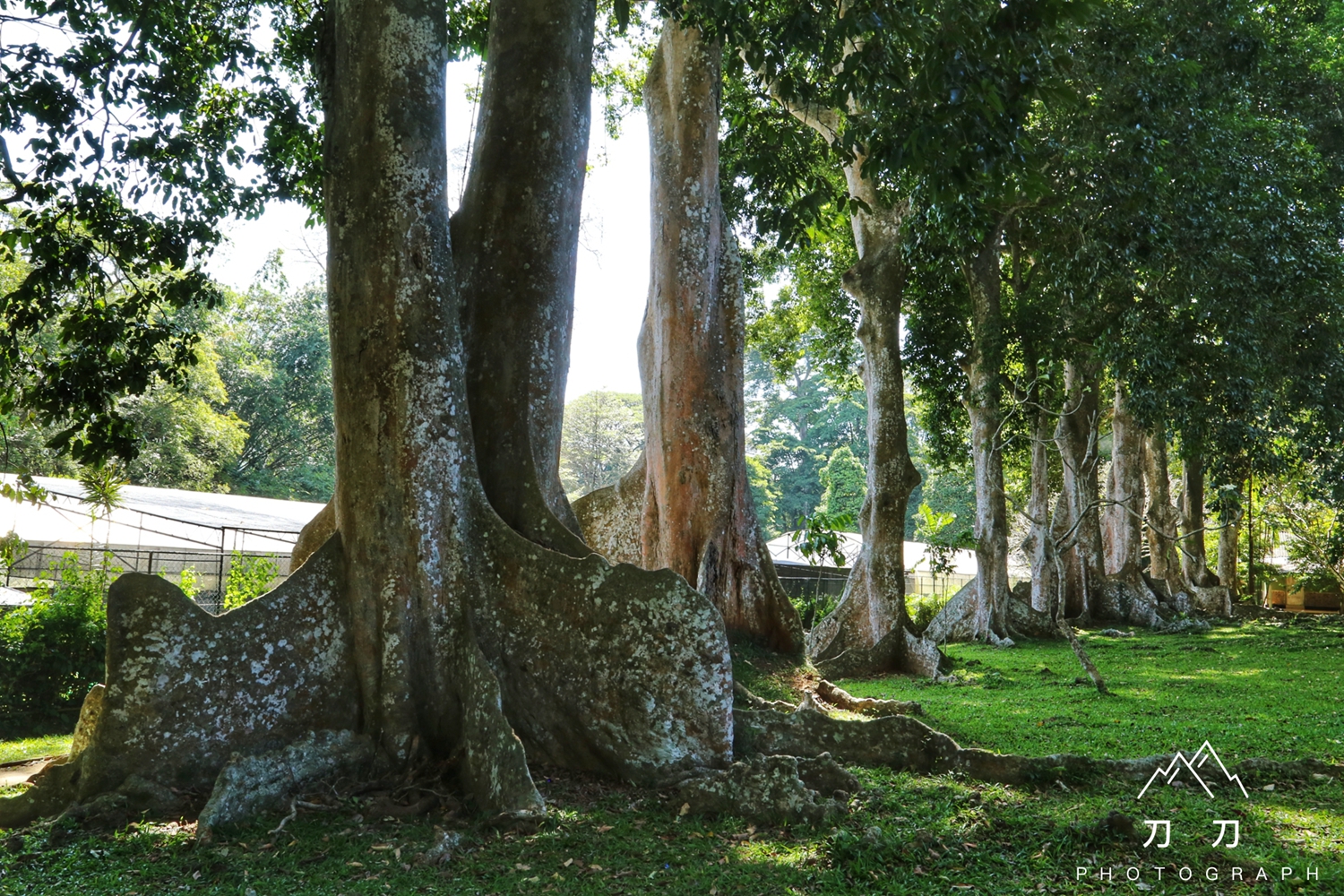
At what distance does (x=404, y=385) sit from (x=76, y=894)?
273 cm

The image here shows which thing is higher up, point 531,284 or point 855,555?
point 531,284

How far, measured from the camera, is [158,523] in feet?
59.9

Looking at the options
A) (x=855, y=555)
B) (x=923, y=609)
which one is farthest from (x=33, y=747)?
(x=855, y=555)

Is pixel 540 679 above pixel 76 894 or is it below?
above

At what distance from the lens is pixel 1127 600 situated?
20.5m

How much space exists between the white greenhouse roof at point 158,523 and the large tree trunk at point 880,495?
36.3ft

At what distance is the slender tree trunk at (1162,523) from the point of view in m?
21.8

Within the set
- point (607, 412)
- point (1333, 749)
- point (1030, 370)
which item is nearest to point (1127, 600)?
point (1030, 370)

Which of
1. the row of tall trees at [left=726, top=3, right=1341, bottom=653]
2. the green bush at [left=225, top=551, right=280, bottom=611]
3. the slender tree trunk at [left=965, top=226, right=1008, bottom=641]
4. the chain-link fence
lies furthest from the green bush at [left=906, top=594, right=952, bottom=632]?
the green bush at [left=225, top=551, right=280, bottom=611]

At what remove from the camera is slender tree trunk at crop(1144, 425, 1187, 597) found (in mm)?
21828

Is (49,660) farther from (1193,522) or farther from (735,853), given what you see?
(1193,522)

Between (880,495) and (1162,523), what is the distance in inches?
489

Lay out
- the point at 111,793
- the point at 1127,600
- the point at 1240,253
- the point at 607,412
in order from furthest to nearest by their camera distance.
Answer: the point at 607,412, the point at 1127,600, the point at 1240,253, the point at 111,793

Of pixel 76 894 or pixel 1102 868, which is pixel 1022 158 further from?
pixel 76 894
